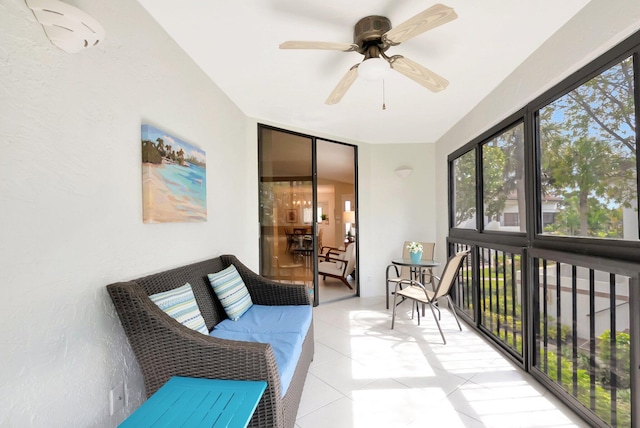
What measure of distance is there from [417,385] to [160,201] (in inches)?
86.1

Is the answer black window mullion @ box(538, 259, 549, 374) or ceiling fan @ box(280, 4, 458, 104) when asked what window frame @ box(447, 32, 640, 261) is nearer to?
black window mullion @ box(538, 259, 549, 374)

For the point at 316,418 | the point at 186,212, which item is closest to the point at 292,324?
the point at 316,418

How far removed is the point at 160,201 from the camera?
182cm

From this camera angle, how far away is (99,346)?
4.57 ft

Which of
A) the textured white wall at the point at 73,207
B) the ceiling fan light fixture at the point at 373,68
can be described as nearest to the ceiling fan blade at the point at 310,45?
the ceiling fan light fixture at the point at 373,68

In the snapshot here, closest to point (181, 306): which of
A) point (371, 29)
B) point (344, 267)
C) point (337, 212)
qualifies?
point (371, 29)

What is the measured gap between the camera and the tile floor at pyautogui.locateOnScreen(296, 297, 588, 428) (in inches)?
70.8

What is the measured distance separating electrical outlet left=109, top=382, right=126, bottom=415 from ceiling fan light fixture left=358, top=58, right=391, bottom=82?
217cm

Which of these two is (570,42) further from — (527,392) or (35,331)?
(35,331)

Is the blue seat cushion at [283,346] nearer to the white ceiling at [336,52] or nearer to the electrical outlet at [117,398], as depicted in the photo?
the electrical outlet at [117,398]

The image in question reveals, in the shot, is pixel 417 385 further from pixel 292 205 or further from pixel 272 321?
pixel 292 205

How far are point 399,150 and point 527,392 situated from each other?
3444 mm

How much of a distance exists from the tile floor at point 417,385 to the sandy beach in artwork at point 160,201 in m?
1.51

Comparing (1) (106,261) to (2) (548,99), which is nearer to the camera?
(1) (106,261)
